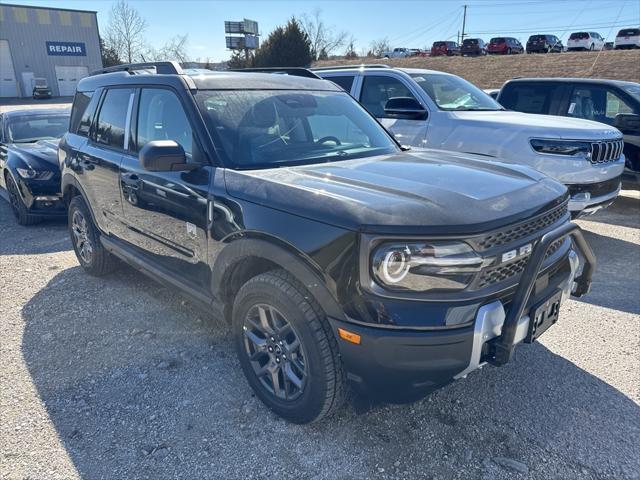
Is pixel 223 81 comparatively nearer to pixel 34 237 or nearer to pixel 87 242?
pixel 87 242

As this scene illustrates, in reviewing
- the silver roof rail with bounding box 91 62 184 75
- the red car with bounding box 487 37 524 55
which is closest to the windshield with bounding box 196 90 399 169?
the silver roof rail with bounding box 91 62 184 75

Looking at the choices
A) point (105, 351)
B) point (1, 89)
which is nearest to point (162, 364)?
point (105, 351)

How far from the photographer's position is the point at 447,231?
6.75 ft

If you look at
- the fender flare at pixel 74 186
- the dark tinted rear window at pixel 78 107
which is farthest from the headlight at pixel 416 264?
the dark tinted rear window at pixel 78 107

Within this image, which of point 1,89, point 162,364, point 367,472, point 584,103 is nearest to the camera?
point 367,472

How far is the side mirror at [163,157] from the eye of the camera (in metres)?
2.74

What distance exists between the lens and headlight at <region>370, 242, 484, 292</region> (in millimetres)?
2076

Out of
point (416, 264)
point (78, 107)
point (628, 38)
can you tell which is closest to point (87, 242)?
point (78, 107)

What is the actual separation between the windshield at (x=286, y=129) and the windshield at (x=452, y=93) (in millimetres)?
2813

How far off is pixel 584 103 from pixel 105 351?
7.54 metres

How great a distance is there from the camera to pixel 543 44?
127 ft

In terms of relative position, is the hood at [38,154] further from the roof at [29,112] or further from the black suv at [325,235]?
the black suv at [325,235]

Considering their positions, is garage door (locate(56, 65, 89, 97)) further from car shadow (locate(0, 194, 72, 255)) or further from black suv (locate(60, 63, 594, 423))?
black suv (locate(60, 63, 594, 423))

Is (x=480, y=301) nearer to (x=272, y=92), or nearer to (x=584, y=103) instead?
(x=272, y=92)
